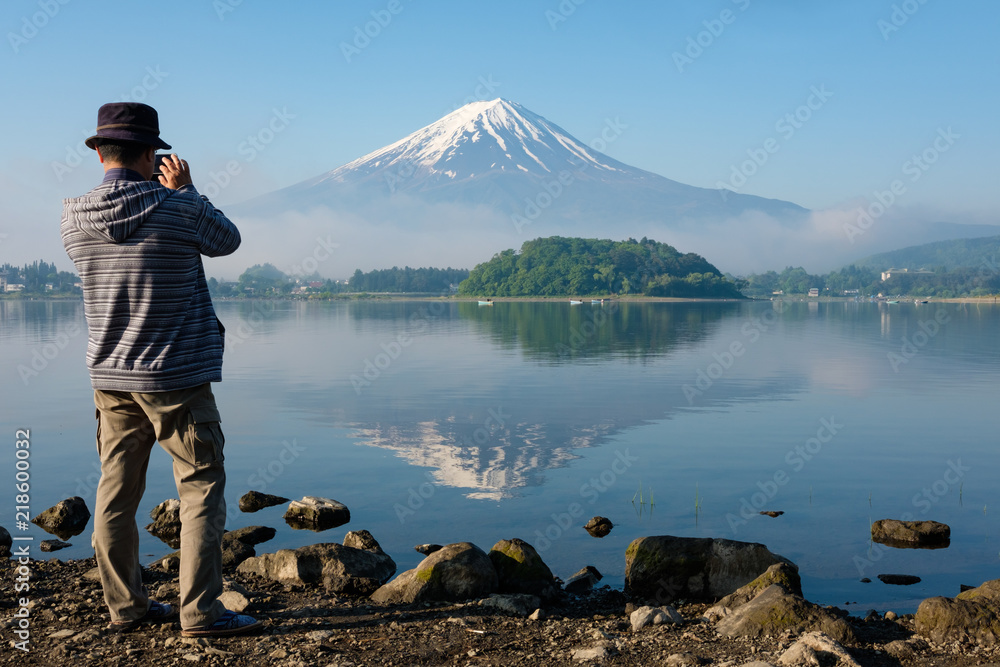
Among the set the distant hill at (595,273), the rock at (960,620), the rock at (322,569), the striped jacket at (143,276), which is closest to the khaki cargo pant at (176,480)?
the striped jacket at (143,276)

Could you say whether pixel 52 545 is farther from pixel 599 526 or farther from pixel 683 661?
pixel 683 661

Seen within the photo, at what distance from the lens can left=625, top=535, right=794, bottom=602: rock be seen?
20.1ft

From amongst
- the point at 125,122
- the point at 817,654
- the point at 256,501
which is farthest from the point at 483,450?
the point at 125,122

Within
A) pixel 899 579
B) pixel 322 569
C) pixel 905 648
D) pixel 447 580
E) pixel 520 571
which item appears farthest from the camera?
pixel 899 579

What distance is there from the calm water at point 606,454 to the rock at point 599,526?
10cm

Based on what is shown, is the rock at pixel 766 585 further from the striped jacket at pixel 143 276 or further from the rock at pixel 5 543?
the rock at pixel 5 543

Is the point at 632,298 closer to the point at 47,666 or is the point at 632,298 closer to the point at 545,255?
the point at 545,255

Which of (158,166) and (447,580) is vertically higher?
(158,166)

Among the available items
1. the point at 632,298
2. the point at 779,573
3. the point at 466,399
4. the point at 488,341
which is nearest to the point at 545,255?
the point at 632,298

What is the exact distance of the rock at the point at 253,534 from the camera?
739 centimetres

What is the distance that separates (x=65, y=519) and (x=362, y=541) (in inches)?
119

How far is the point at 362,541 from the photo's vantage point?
23.1 ft

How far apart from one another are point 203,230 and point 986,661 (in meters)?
4.39

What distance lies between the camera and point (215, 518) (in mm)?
4195
